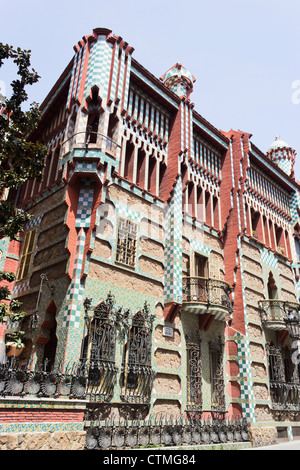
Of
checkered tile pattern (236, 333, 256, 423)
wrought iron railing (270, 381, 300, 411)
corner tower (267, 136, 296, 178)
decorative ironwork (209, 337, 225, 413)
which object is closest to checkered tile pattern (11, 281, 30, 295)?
decorative ironwork (209, 337, 225, 413)

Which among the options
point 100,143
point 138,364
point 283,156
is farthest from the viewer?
point 283,156

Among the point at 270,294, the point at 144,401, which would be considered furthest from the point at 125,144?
the point at 270,294

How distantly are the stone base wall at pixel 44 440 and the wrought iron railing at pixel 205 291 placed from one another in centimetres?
640

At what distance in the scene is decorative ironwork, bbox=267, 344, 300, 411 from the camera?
1614 cm

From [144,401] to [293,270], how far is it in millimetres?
13306

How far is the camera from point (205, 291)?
1390cm

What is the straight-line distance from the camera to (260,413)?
14695 mm

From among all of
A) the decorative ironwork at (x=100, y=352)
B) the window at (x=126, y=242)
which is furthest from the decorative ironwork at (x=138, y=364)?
the window at (x=126, y=242)

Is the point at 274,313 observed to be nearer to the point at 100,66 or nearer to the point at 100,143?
the point at 100,143

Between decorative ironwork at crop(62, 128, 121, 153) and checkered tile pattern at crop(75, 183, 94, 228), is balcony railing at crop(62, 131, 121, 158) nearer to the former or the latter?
decorative ironwork at crop(62, 128, 121, 153)

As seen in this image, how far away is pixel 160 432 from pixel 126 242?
18.1 ft

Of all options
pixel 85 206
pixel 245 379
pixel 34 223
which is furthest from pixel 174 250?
pixel 245 379

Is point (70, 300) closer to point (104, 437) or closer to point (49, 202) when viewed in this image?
Answer: point (104, 437)

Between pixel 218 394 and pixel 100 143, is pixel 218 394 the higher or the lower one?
the lower one
